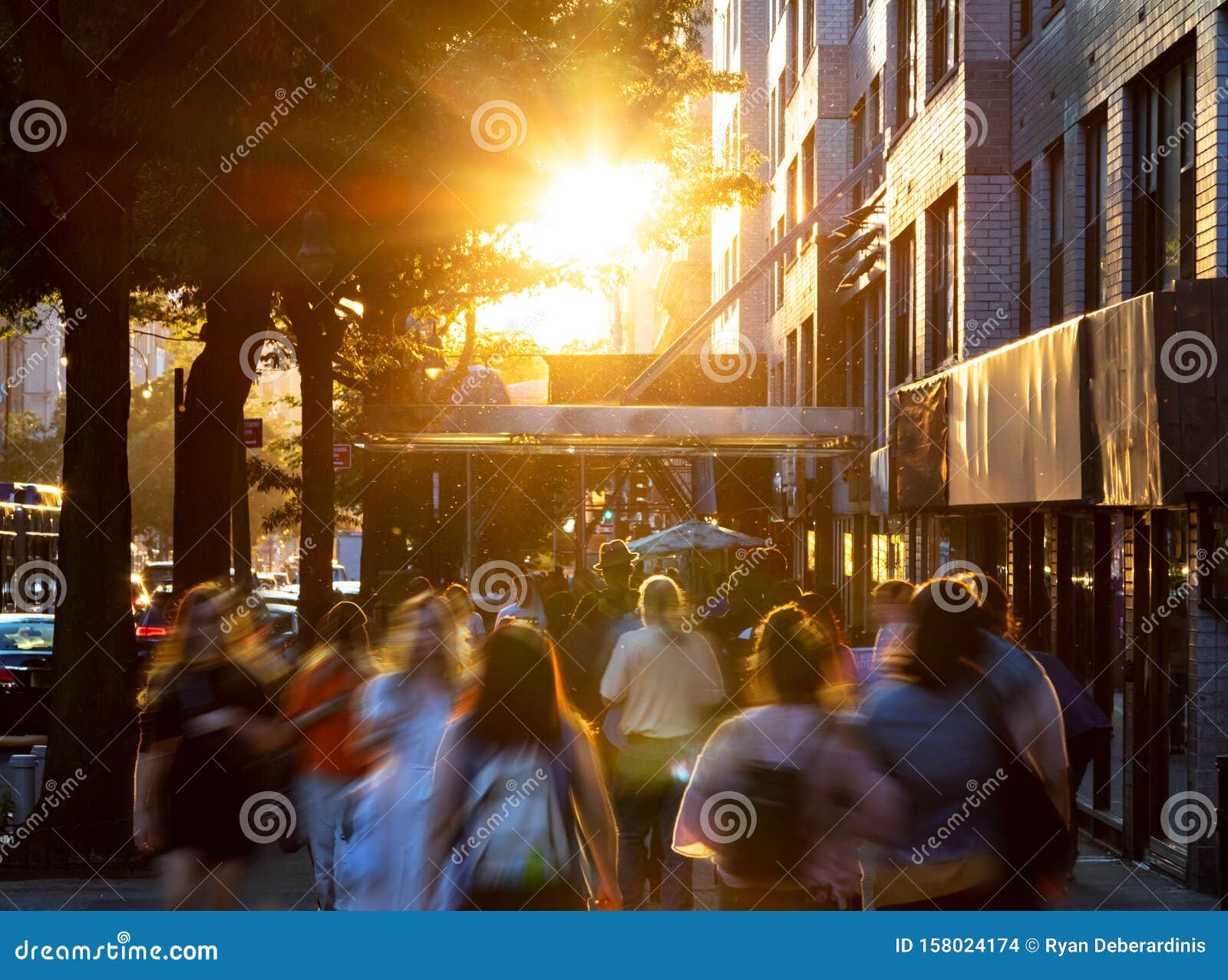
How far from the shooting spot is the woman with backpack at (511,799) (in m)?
5.15

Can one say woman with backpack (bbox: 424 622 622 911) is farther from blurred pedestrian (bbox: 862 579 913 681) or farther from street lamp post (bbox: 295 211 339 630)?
street lamp post (bbox: 295 211 339 630)

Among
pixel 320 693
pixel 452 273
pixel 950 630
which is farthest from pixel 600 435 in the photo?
pixel 950 630

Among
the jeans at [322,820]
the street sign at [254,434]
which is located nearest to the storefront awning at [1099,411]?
the jeans at [322,820]

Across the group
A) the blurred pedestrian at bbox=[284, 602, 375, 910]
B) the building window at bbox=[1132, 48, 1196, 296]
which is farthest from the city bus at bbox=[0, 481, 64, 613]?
the blurred pedestrian at bbox=[284, 602, 375, 910]

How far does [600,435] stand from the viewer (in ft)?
83.7

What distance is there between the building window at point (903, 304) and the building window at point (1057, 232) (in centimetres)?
503

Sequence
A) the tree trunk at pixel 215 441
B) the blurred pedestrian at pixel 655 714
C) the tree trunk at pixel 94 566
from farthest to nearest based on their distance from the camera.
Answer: the tree trunk at pixel 215 441, the tree trunk at pixel 94 566, the blurred pedestrian at pixel 655 714

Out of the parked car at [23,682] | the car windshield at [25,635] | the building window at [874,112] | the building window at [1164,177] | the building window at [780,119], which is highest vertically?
the building window at [780,119]

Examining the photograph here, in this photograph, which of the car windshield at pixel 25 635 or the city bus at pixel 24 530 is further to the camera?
the city bus at pixel 24 530

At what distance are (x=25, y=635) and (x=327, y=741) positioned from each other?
14094 mm

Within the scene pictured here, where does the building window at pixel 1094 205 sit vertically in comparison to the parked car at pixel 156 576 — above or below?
above

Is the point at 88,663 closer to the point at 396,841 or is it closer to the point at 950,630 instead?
the point at 396,841

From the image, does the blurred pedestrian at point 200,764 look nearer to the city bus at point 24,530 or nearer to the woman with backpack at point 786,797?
the woman with backpack at point 786,797

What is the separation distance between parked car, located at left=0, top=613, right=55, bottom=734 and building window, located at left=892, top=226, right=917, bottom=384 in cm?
1043
